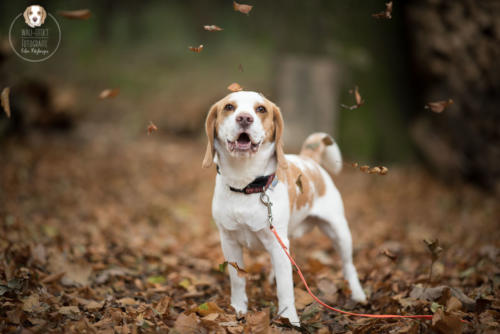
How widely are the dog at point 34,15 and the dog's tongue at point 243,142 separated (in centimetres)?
288

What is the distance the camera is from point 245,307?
2.67 meters

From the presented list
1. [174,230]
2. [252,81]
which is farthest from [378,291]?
[252,81]

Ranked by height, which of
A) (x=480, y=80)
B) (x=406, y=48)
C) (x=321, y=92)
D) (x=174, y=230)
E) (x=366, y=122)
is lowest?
(x=174, y=230)

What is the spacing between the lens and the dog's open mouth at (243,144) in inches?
89.3

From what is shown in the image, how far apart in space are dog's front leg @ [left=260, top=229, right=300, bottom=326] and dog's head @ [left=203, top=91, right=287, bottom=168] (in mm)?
477

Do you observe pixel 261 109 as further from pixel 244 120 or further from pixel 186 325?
pixel 186 325

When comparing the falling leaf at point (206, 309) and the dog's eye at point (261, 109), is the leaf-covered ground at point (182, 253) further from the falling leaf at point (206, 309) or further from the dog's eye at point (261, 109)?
the dog's eye at point (261, 109)

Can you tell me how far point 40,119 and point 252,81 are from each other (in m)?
9.12

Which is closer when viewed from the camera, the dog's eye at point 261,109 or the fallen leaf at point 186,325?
the fallen leaf at point 186,325

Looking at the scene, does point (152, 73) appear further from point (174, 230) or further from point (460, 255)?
point (460, 255)

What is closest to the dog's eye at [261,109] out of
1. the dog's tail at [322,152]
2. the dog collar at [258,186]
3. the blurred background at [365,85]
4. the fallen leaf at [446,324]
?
the dog collar at [258,186]

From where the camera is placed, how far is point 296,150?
348 inches

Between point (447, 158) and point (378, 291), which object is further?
point (447, 158)

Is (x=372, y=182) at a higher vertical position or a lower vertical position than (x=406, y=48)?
lower
